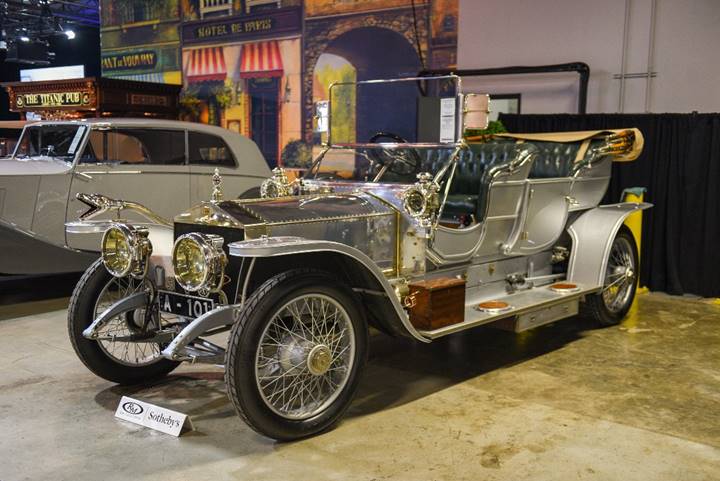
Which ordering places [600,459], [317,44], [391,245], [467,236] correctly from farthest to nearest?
1. [317,44]
2. [467,236]
3. [391,245]
4. [600,459]

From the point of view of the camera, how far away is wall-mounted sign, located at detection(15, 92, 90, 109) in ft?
32.1

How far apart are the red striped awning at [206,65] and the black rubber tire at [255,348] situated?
7.43m

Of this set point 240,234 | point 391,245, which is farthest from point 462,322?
A: point 240,234

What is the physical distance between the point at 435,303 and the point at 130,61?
9371mm

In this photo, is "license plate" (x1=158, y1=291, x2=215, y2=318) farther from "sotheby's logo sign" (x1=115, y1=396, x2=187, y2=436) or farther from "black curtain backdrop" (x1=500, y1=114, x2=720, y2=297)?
"black curtain backdrop" (x1=500, y1=114, x2=720, y2=297)

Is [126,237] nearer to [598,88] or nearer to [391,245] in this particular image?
[391,245]

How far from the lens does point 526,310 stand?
4.33 m

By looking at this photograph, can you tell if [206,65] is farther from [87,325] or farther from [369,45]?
[87,325]

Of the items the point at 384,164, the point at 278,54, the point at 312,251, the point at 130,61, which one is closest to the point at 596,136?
the point at 384,164

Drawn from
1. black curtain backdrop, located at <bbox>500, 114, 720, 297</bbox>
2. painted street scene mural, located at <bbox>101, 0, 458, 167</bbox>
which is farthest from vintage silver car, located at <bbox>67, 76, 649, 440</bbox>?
painted street scene mural, located at <bbox>101, 0, 458, 167</bbox>

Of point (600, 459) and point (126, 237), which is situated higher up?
point (126, 237)

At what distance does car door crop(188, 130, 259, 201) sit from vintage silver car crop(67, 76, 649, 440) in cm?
222

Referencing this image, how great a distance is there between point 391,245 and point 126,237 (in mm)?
1331

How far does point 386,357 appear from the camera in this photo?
4.56m
